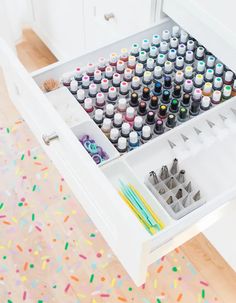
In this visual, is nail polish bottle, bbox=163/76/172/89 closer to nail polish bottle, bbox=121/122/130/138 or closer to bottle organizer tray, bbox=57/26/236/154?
bottle organizer tray, bbox=57/26/236/154

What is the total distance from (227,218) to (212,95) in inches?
14.4

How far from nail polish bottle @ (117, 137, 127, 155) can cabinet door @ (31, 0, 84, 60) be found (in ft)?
2.34

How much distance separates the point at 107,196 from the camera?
2.67 ft

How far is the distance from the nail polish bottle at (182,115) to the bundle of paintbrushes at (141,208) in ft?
0.67

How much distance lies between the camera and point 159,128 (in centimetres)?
103

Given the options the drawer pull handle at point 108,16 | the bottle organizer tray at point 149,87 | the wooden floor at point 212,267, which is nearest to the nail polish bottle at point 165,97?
the bottle organizer tray at point 149,87

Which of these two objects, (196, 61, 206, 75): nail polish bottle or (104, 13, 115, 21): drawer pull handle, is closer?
(196, 61, 206, 75): nail polish bottle

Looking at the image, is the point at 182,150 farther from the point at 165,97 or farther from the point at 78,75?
the point at 78,75

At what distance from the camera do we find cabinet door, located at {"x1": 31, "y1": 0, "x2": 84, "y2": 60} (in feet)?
5.34

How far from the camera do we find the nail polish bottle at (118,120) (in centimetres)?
104

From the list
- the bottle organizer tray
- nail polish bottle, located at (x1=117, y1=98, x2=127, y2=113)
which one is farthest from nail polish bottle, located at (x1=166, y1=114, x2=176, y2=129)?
nail polish bottle, located at (x1=117, y1=98, x2=127, y2=113)

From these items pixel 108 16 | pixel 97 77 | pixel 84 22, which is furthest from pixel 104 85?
pixel 84 22

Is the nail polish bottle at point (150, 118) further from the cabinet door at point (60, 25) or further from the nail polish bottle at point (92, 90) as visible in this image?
the cabinet door at point (60, 25)

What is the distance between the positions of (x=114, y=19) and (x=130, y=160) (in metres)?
0.56
